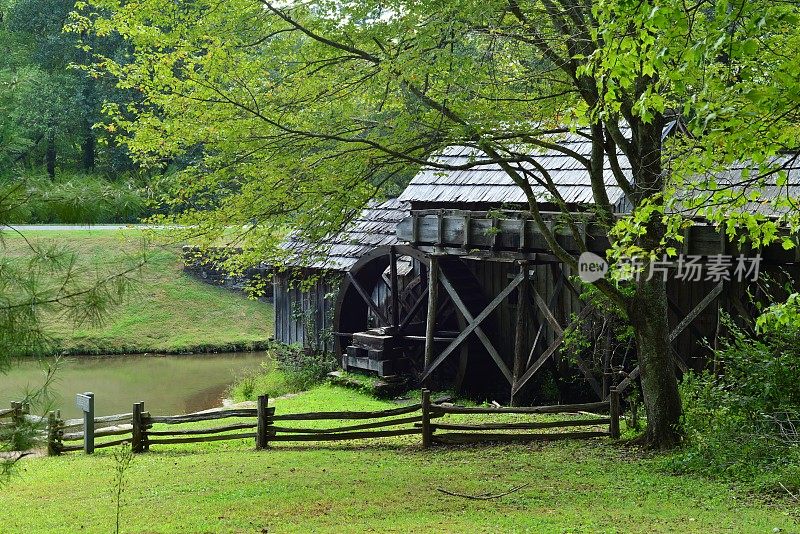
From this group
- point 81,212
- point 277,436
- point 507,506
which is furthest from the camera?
point 277,436

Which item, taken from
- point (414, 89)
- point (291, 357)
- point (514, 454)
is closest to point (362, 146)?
point (414, 89)

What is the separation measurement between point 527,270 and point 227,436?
570 cm

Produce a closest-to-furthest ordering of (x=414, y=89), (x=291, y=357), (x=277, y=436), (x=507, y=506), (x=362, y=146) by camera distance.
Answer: (x=507, y=506) → (x=414, y=89) → (x=362, y=146) → (x=277, y=436) → (x=291, y=357)

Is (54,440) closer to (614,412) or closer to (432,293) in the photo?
(432,293)

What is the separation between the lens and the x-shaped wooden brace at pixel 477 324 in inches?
608

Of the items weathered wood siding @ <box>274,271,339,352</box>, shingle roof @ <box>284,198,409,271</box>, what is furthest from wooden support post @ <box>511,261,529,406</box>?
weathered wood siding @ <box>274,271,339,352</box>

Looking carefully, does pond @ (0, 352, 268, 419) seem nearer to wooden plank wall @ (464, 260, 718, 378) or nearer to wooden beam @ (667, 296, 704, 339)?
wooden plank wall @ (464, 260, 718, 378)

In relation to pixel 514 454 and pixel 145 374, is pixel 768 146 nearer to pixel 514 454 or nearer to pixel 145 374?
pixel 514 454

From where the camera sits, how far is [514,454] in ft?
37.1

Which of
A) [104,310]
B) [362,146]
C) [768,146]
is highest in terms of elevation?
[362,146]

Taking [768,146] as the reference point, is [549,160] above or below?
above

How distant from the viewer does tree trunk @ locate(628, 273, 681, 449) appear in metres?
10.7

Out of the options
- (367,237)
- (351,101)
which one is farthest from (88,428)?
(367,237)

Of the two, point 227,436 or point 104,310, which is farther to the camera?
point 227,436
